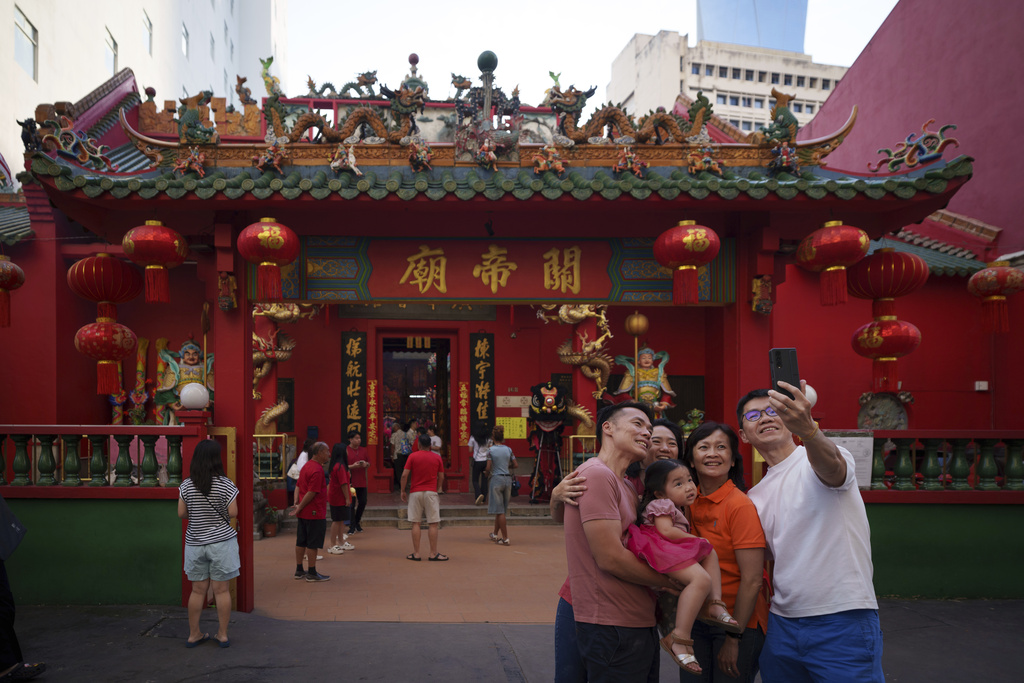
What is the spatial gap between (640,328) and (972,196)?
5748mm

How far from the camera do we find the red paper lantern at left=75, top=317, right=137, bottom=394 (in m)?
6.28

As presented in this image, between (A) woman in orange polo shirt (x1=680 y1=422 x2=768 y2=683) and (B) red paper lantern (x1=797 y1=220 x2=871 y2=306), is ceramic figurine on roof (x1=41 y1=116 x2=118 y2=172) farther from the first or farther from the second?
(B) red paper lantern (x1=797 y1=220 x2=871 y2=306)

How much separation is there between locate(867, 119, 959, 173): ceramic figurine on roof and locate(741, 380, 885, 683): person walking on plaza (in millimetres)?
4289

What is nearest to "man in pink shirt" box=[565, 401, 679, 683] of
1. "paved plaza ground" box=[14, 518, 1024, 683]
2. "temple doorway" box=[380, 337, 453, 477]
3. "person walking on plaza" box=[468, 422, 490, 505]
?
"paved plaza ground" box=[14, 518, 1024, 683]

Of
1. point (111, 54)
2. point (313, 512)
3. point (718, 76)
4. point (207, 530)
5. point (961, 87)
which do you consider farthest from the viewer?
point (718, 76)

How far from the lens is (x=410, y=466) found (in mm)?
9227

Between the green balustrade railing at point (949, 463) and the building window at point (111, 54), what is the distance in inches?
730

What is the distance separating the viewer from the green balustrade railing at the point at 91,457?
6.42m

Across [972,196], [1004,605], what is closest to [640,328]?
[972,196]

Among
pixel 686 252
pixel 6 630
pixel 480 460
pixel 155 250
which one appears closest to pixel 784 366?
pixel 686 252

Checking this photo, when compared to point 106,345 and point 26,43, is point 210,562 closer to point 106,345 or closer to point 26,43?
point 106,345

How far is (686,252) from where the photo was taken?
19.8 feet

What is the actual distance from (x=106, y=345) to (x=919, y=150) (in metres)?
7.16

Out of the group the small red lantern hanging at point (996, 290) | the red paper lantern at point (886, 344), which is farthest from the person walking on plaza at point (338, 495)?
the small red lantern hanging at point (996, 290)
